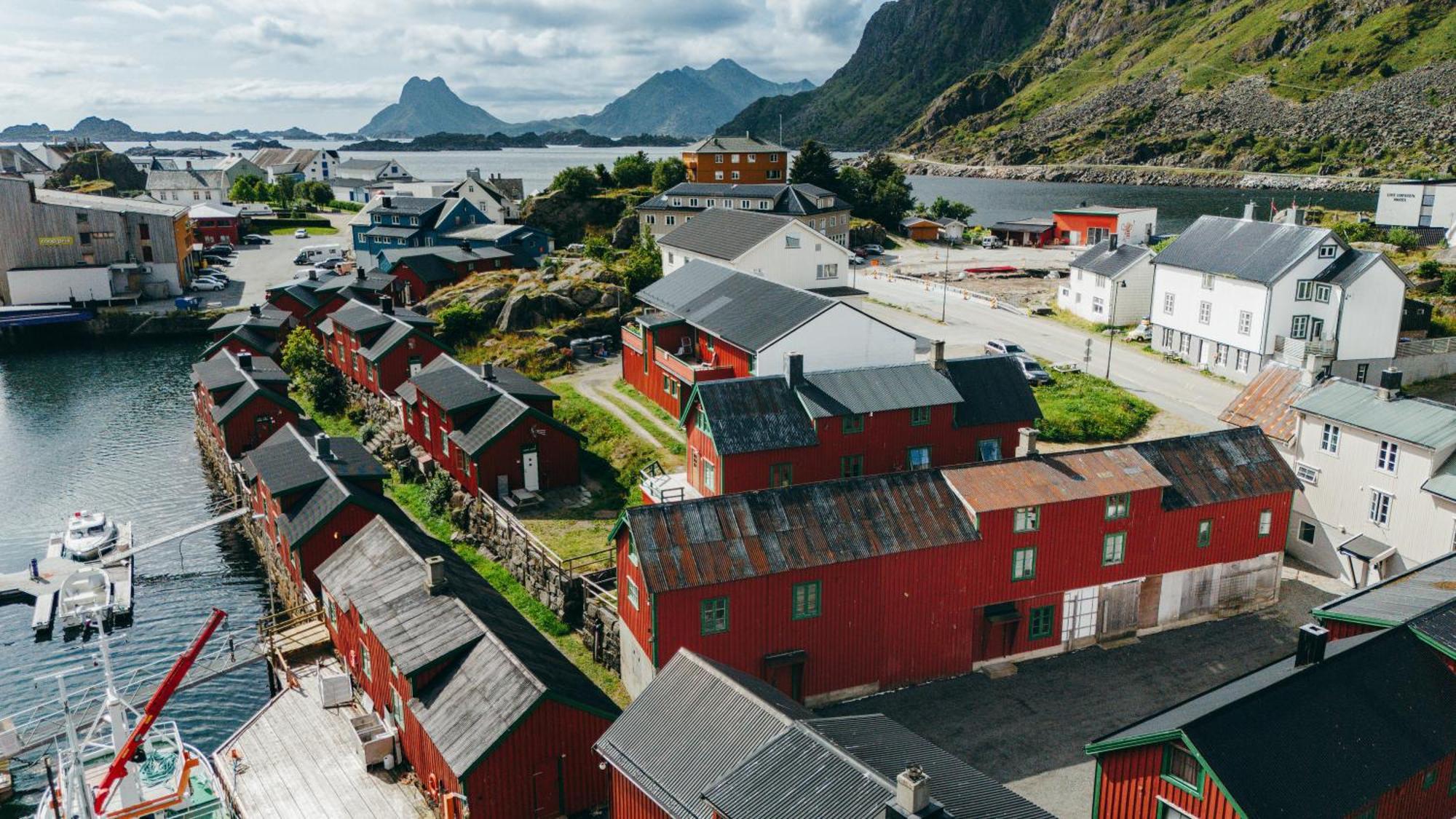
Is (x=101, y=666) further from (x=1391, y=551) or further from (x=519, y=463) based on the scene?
(x=1391, y=551)

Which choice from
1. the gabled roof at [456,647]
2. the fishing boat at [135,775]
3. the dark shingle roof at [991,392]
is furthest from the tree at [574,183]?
the fishing boat at [135,775]

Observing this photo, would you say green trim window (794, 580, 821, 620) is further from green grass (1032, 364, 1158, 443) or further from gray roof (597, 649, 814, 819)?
green grass (1032, 364, 1158, 443)

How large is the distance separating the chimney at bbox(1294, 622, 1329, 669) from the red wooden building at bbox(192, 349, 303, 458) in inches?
1796

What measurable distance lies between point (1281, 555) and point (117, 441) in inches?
2533

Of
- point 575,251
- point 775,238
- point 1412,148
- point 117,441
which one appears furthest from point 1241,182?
point 117,441

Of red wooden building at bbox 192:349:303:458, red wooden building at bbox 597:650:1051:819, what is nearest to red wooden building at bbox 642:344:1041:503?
red wooden building at bbox 597:650:1051:819

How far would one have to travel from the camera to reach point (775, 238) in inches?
2534

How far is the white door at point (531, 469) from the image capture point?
46.6 meters

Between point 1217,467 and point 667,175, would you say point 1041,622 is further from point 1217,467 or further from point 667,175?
point 667,175

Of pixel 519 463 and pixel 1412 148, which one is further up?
pixel 1412 148

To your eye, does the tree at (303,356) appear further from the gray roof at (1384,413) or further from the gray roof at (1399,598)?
the gray roof at (1399,598)

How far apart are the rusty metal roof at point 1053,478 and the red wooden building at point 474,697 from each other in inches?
525

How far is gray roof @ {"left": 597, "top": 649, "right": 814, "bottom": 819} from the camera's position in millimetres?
19859

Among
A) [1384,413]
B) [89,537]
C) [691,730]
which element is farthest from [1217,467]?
[89,537]
